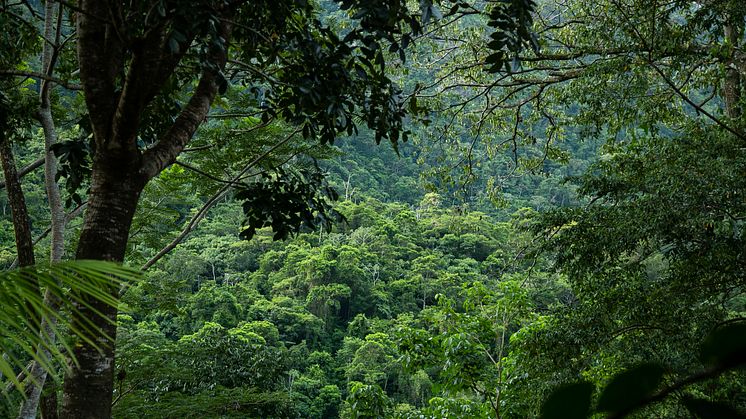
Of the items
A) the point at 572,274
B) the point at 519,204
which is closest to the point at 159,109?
the point at 572,274

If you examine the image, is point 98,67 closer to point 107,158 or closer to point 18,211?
point 107,158

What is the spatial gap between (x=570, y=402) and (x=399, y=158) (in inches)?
181

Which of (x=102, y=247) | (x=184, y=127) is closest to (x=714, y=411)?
(x=102, y=247)

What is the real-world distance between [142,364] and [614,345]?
3.93 metres

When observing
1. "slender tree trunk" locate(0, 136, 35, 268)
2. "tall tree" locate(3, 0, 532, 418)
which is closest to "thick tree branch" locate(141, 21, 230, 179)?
"tall tree" locate(3, 0, 532, 418)

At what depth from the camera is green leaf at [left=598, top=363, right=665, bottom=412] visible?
0.25 meters

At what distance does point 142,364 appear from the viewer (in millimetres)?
5410

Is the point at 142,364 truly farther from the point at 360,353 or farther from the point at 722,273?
the point at 360,353

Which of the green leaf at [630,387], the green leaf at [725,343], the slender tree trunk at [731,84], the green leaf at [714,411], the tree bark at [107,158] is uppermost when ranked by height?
the slender tree trunk at [731,84]

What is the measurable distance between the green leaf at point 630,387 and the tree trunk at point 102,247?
1583mm

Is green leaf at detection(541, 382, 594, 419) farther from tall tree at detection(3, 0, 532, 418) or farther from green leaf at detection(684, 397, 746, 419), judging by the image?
tall tree at detection(3, 0, 532, 418)

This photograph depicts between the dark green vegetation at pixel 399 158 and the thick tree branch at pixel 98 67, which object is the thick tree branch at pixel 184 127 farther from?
the thick tree branch at pixel 98 67

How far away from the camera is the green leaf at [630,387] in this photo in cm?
25

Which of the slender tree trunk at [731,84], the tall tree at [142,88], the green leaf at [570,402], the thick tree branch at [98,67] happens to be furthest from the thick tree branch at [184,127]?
the slender tree trunk at [731,84]
